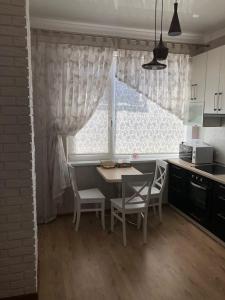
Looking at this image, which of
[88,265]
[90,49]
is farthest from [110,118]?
[88,265]

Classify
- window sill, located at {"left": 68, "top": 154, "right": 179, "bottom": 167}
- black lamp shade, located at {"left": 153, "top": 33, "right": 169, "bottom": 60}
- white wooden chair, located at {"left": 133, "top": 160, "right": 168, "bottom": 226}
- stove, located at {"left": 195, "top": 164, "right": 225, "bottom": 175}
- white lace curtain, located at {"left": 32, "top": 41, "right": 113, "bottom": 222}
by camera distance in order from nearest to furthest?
black lamp shade, located at {"left": 153, "top": 33, "right": 169, "bottom": 60}
stove, located at {"left": 195, "top": 164, "right": 225, "bottom": 175}
white lace curtain, located at {"left": 32, "top": 41, "right": 113, "bottom": 222}
white wooden chair, located at {"left": 133, "top": 160, "right": 168, "bottom": 226}
window sill, located at {"left": 68, "top": 154, "right": 179, "bottom": 167}

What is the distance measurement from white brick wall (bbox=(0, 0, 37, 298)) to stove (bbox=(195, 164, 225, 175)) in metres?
2.29

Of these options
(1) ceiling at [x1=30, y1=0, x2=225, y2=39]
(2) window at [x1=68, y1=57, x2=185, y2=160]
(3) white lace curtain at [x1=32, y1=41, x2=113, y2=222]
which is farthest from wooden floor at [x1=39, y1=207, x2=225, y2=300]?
(1) ceiling at [x1=30, y1=0, x2=225, y2=39]

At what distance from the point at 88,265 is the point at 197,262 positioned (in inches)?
44.3

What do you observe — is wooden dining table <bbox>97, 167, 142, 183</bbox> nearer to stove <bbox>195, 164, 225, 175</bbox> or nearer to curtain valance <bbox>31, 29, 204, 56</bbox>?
stove <bbox>195, 164, 225, 175</bbox>

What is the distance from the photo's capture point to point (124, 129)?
3.93 m

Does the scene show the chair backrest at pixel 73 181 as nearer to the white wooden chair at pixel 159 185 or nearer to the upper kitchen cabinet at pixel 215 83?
the white wooden chair at pixel 159 185

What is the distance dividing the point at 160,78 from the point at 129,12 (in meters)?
1.14

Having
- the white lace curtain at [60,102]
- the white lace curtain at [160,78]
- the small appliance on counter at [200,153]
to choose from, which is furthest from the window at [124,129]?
the small appliance on counter at [200,153]

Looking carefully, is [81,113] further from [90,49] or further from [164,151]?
[164,151]

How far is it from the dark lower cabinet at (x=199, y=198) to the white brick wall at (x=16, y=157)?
209 cm

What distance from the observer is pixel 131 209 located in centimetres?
299

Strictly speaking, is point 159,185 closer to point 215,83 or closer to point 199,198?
point 199,198

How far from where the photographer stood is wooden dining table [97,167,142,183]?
9.83 ft
